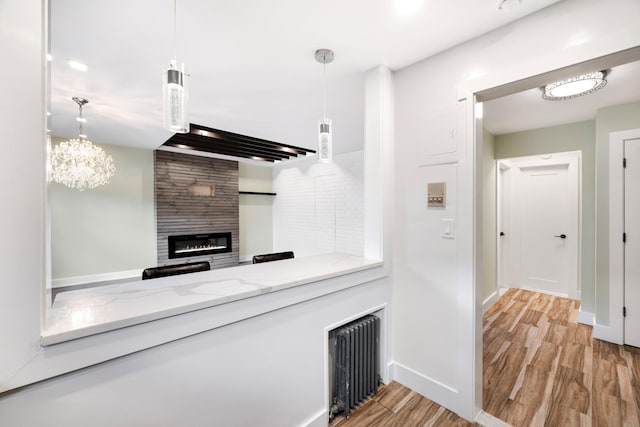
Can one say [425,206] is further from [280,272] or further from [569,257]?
[569,257]

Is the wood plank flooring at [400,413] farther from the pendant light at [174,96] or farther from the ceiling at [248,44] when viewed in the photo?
the ceiling at [248,44]

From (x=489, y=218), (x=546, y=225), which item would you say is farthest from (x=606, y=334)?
(x=546, y=225)

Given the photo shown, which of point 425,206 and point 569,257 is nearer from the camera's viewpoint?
point 425,206

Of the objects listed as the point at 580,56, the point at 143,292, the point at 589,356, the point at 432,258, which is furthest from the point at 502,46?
the point at 589,356

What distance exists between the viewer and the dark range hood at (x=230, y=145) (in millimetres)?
4039

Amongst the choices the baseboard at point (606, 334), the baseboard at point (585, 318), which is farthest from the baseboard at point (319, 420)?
the baseboard at point (585, 318)

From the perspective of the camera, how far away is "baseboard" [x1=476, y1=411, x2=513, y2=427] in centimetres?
166

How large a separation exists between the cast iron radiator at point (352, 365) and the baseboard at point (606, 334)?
8.68 feet

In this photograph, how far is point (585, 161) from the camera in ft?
10.1

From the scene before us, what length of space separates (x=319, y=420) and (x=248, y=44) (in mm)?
2481

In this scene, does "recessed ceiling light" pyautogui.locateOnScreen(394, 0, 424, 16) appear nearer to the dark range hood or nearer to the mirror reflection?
the mirror reflection

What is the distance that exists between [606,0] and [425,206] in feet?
4.34

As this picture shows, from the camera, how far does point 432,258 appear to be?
1.88 metres

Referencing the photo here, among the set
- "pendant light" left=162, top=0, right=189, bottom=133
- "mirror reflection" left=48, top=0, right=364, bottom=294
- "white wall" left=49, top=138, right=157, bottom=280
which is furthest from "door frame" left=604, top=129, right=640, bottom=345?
"white wall" left=49, top=138, right=157, bottom=280
